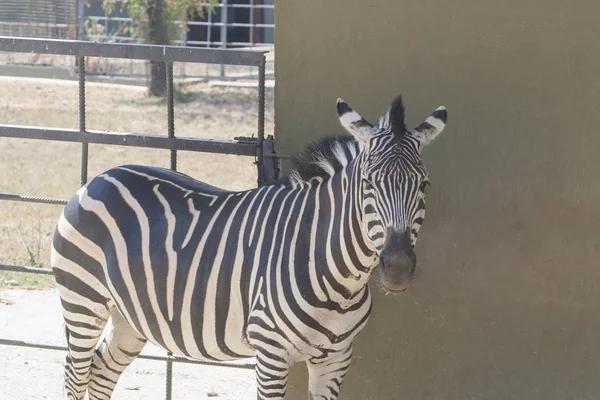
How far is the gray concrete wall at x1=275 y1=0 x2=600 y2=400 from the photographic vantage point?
168 inches

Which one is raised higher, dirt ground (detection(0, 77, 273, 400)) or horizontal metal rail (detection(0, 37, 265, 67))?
horizontal metal rail (detection(0, 37, 265, 67))

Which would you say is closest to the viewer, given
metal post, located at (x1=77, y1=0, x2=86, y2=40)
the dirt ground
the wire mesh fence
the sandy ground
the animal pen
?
the animal pen

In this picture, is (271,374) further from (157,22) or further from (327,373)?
(157,22)

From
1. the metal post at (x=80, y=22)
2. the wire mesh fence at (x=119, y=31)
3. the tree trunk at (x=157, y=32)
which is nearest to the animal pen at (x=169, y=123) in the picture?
the tree trunk at (x=157, y=32)

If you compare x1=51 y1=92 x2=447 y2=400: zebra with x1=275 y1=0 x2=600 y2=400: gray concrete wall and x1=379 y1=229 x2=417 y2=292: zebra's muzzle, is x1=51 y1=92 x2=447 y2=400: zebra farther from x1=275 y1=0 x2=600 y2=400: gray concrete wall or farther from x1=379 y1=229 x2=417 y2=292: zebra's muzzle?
x1=275 y1=0 x2=600 y2=400: gray concrete wall

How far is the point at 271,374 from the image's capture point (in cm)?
379

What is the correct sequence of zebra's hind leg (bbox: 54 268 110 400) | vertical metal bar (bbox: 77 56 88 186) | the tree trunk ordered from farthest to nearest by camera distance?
the tree trunk, vertical metal bar (bbox: 77 56 88 186), zebra's hind leg (bbox: 54 268 110 400)

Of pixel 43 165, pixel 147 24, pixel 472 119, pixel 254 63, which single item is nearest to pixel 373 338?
pixel 472 119

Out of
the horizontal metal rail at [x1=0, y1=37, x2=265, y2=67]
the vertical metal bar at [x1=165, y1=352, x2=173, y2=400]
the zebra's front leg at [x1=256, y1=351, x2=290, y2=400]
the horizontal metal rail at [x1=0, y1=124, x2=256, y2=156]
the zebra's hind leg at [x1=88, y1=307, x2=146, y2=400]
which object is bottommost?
the vertical metal bar at [x1=165, y1=352, x2=173, y2=400]

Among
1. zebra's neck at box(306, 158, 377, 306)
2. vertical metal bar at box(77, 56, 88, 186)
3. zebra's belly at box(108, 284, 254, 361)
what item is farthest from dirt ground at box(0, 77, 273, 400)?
zebra's neck at box(306, 158, 377, 306)

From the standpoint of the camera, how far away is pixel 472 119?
4363mm

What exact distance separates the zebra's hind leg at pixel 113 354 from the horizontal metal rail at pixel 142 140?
3.07 ft

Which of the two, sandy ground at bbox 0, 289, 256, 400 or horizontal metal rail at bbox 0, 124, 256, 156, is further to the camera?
sandy ground at bbox 0, 289, 256, 400

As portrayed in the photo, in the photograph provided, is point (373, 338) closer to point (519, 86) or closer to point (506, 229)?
point (506, 229)
